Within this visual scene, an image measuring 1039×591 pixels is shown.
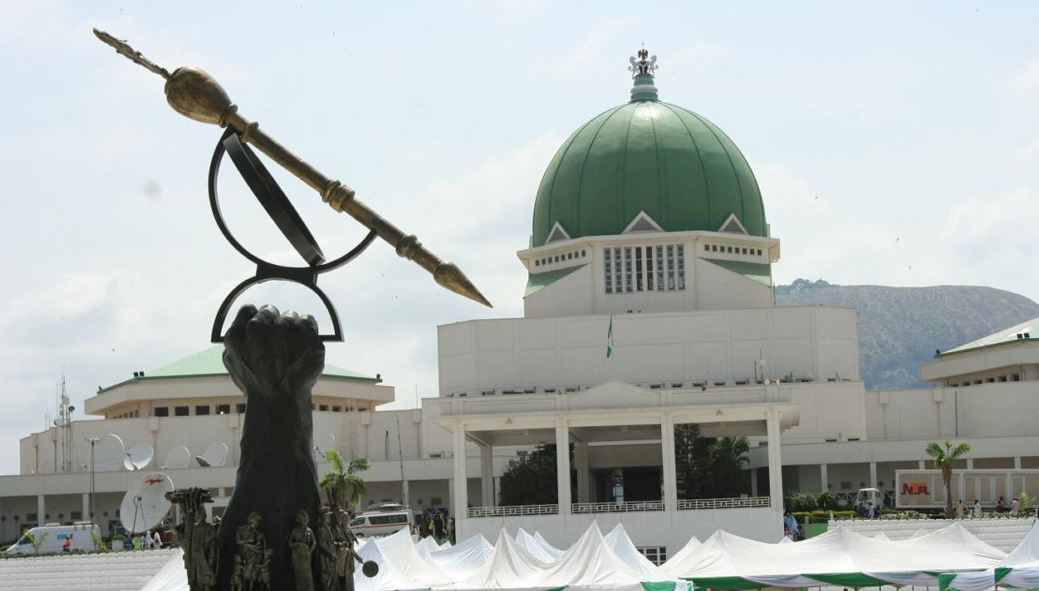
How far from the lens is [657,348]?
75750 mm

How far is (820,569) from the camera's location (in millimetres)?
38281

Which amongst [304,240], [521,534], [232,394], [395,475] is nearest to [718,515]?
[521,534]

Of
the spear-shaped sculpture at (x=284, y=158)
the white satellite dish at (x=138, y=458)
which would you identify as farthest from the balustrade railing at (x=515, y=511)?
the spear-shaped sculpture at (x=284, y=158)

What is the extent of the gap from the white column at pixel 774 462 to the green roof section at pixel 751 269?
560 inches

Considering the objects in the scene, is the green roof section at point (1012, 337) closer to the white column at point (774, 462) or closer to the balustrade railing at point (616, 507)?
the white column at point (774, 462)

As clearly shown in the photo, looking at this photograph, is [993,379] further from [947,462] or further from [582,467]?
[582,467]

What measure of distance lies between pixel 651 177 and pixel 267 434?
179ft

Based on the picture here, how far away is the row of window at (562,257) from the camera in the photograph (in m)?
77.4

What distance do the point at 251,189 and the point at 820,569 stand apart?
59.3 feet

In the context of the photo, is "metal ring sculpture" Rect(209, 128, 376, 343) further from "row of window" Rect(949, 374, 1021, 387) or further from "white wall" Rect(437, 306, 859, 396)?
Result: "row of window" Rect(949, 374, 1021, 387)

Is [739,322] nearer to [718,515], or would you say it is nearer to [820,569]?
[718,515]

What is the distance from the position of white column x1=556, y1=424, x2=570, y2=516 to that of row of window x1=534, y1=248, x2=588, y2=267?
14943mm

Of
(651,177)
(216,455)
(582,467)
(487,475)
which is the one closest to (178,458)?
(216,455)

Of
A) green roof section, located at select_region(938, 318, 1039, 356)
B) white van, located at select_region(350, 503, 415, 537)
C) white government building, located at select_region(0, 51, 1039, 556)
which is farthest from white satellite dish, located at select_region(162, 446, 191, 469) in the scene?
green roof section, located at select_region(938, 318, 1039, 356)
